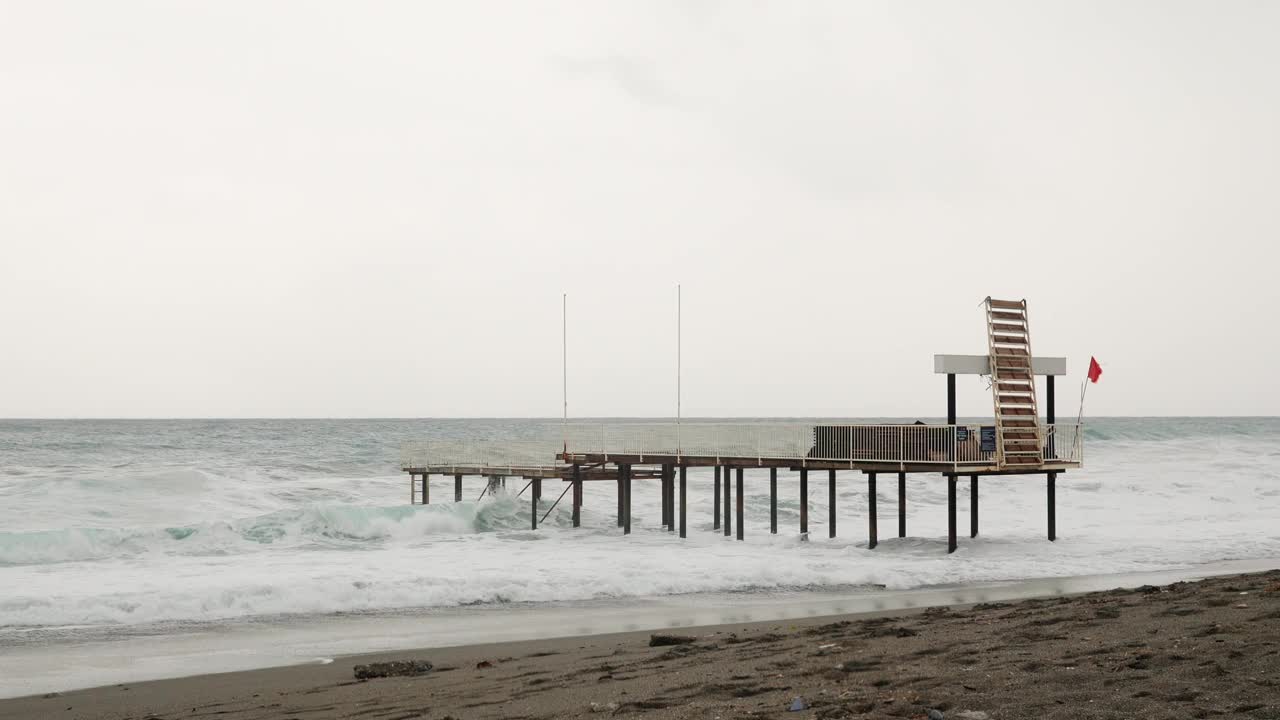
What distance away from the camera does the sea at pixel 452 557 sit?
1567 cm

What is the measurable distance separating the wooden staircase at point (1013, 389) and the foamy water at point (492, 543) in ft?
7.54

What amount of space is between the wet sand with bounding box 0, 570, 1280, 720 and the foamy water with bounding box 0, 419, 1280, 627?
6.00 meters

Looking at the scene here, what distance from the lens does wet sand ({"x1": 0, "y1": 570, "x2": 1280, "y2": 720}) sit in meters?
7.81

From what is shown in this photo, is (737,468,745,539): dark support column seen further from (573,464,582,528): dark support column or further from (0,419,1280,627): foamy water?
(573,464,582,528): dark support column

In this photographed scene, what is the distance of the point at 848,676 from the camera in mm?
9195

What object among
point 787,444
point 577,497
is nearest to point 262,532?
point 577,497

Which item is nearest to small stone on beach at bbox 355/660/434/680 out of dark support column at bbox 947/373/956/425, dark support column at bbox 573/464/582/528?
dark support column at bbox 947/373/956/425

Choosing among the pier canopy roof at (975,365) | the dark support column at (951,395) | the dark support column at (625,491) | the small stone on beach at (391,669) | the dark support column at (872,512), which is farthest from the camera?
the dark support column at (625,491)

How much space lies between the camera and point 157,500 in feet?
147

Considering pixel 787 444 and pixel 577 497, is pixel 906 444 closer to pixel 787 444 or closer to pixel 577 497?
pixel 787 444

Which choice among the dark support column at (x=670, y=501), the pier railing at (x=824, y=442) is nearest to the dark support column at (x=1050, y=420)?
the pier railing at (x=824, y=442)

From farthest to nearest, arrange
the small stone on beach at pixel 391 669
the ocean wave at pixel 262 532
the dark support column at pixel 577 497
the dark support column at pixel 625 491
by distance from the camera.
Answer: the dark support column at pixel 577 497, the dark support column at pixel 625 491, the ocean wave at pixel 262 532, the small stone on beach at pixel 391 669

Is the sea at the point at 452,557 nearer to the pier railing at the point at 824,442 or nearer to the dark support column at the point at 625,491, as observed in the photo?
the dark support column at the point at 625,491

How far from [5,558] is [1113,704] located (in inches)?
1001
